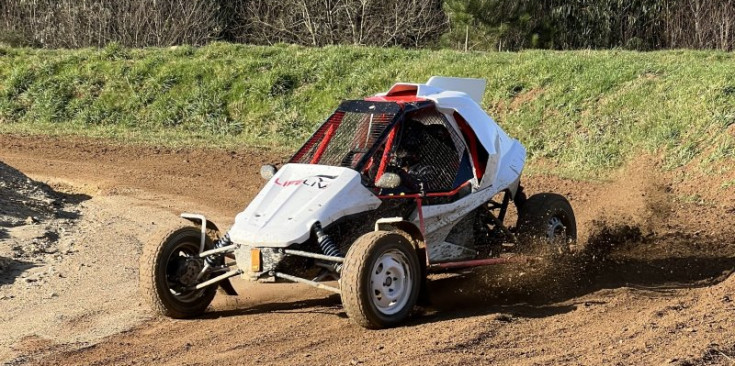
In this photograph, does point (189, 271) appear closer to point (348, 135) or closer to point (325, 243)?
point (325, 243)

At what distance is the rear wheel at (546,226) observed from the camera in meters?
9.05

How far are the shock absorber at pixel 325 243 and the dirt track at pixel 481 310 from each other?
559mm

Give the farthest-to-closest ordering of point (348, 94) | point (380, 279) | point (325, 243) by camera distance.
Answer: point (348, 94) < point (325, 243) < point (380, 279)

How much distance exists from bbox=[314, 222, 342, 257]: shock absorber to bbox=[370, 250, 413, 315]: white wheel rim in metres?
0.33

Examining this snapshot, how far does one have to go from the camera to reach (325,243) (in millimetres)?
7254

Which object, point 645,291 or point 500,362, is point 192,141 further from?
point 500,362

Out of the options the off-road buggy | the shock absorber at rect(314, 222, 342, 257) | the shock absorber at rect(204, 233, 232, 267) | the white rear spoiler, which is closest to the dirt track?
the off-road buggy

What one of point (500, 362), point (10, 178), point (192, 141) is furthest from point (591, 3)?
point (500, 362)

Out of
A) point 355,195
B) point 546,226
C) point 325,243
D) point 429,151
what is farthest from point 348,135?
point 546,226

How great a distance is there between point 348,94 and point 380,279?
45.4ft

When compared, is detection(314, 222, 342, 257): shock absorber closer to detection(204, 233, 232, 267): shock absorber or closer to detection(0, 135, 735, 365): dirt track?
detection(0, 135, 735, 365): dirt track

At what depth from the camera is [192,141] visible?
728 inches

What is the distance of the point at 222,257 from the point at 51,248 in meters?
3.30

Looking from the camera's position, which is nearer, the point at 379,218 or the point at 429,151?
the point at 379,218
